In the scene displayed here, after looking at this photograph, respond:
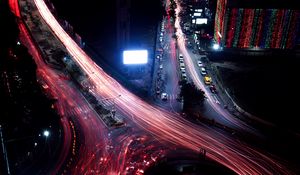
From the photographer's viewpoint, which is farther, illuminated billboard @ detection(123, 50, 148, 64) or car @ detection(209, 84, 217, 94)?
car @ detection(209, 84, 217, 94)

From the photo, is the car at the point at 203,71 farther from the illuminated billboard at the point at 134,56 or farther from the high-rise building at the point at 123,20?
the high-rise building at the point at 123,20

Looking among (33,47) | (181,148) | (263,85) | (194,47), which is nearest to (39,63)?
(33,47)

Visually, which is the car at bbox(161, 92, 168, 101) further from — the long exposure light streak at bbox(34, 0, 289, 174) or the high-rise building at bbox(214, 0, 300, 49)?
the high-rise building at bbox(214, 0, 300, 49)

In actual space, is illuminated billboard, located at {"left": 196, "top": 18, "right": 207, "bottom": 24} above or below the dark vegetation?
above

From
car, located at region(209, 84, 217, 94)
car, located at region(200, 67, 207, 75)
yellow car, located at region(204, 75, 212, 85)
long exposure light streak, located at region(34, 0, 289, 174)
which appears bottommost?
long exposure light streak, located at region(34, 0, 289, 174)

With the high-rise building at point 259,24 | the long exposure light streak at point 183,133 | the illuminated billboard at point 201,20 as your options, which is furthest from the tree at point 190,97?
the illuminated billboard at point 201,20

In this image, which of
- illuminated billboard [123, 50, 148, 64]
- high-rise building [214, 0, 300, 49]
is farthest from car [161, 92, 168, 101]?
high-rise building [214, 0, 300, 49]
